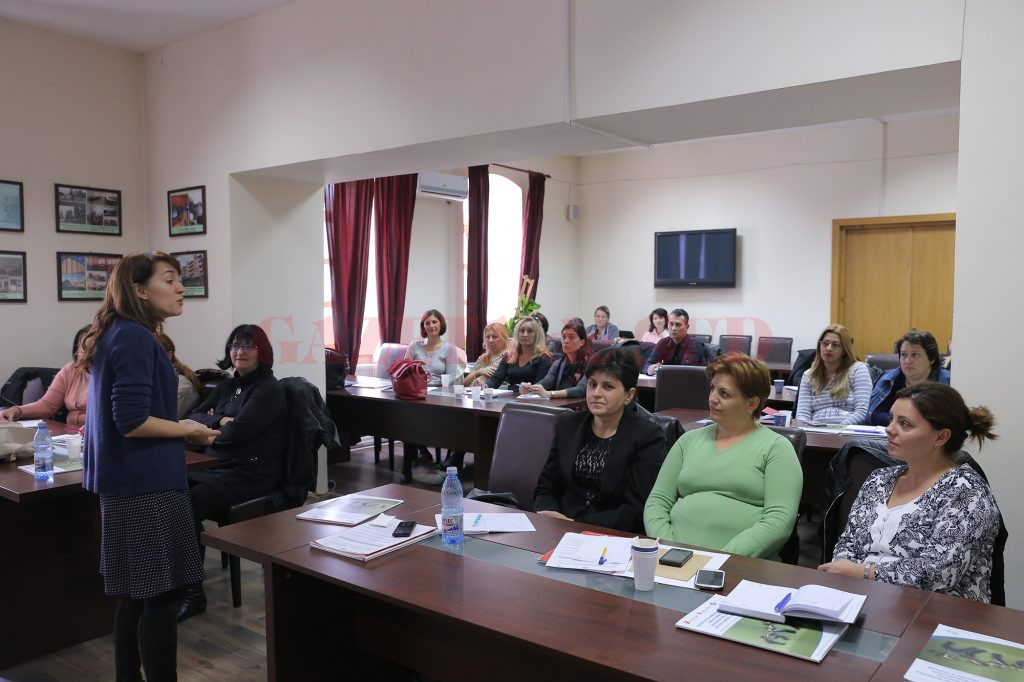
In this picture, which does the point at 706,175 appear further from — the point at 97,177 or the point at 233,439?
the point at 233,439

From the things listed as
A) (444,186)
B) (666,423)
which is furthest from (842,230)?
(666,423)

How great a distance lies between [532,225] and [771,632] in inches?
331

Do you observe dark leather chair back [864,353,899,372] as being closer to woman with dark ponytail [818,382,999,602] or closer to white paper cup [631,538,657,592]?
woman with dark ponytail [818,382,999,602]

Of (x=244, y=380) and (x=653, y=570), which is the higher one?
A: (x=244, y=380)

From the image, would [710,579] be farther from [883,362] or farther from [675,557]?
[883,362]

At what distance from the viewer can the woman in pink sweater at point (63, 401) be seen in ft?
13.9

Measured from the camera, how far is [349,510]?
256cm

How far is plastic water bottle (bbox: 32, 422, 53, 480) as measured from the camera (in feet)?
9.85

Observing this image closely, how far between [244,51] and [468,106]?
1.84 m

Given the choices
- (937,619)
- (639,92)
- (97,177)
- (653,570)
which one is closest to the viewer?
(937,619)

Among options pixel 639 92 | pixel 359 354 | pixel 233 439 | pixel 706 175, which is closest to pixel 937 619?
pixel 639 92

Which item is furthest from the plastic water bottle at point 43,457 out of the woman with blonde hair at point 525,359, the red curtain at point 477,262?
the red curtain at point 477,262

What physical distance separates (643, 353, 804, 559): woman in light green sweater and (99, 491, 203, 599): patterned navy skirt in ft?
5.04

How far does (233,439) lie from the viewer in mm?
3504
